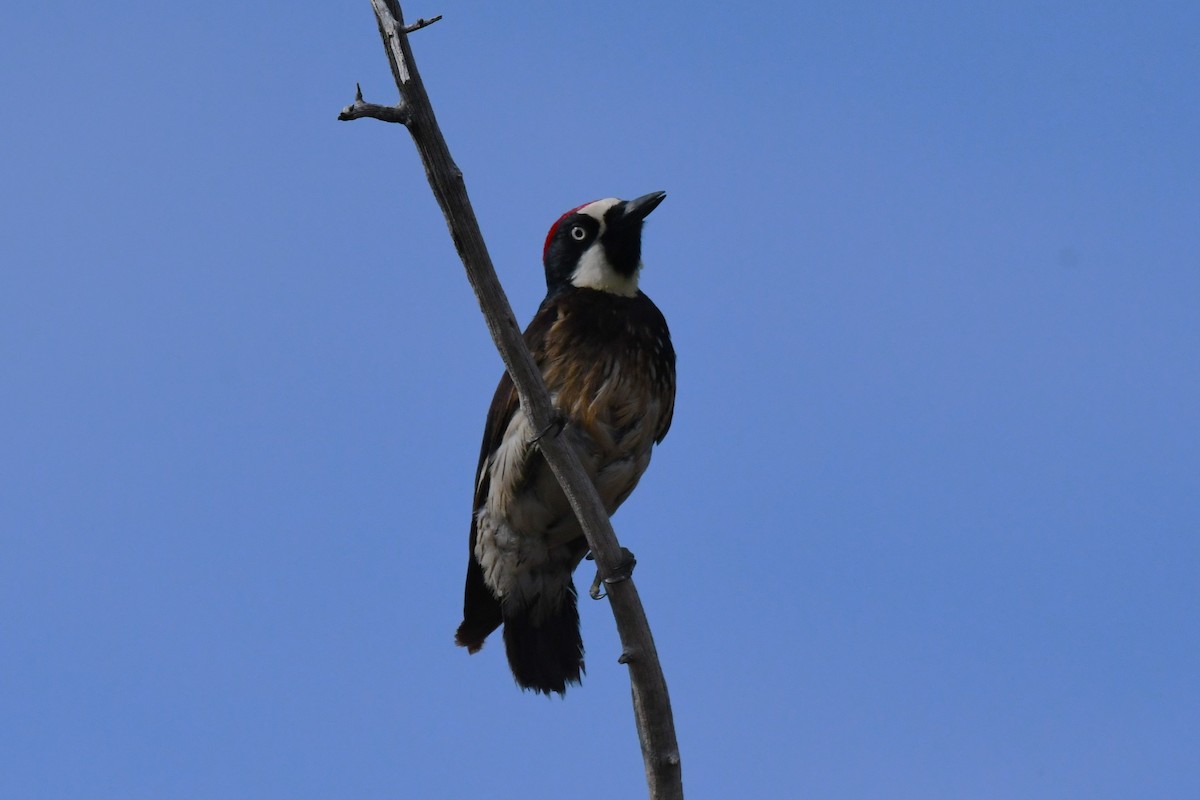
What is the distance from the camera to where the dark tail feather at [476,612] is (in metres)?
6.53

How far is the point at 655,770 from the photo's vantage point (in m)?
5.02

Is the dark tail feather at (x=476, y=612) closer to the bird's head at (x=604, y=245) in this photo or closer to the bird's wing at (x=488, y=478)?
the bird's wing at (x=488, y=478)

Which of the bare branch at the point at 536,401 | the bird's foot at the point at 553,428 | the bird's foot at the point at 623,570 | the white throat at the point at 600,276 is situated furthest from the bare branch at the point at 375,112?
the white throat at the point at 600,276

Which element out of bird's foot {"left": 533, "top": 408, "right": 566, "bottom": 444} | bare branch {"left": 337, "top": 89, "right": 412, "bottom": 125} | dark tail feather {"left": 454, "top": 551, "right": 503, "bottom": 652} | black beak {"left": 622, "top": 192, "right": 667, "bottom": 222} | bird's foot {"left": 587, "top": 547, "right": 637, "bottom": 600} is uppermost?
black beak {"left": 622, "top": 192, "right": 667, "bottom": 222}

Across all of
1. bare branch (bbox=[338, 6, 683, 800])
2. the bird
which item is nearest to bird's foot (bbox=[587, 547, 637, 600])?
bare branch (bbox=[338, 6, 683, 800])

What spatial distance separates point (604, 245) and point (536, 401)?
198 cm

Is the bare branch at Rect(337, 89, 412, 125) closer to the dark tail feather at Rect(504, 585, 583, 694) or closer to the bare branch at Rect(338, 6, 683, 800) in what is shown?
the bare branch at Rect(338, 6, 683, 800)

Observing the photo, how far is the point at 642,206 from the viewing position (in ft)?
21.4

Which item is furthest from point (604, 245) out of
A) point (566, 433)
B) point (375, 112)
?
point (375, 112)

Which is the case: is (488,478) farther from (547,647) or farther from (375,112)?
(375,112)

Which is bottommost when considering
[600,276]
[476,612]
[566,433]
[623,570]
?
[623,570]

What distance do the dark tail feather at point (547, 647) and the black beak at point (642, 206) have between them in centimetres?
179

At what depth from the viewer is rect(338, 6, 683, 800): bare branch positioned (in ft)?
13.7

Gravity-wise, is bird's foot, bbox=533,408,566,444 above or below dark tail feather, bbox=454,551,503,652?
below
